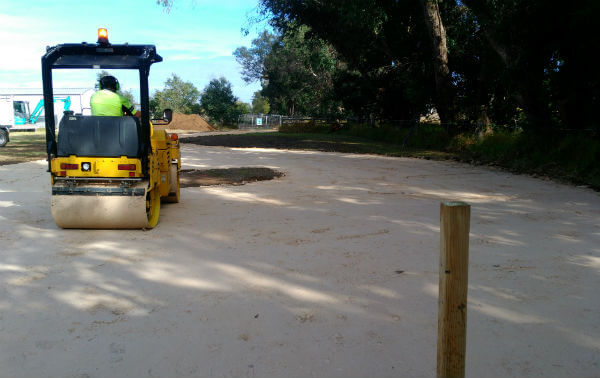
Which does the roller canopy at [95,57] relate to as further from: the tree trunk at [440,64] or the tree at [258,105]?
the tree at [258,105]

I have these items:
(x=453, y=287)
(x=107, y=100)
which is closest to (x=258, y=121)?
(x=107, y=100)

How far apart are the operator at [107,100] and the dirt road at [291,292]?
1.68 m

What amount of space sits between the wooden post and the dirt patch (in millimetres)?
9614

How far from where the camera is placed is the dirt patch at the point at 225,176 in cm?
1232

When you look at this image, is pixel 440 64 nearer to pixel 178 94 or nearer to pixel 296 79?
pixel 296 79

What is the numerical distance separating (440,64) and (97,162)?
17479mm

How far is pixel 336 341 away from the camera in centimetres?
394

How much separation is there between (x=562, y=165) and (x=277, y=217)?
9.01m

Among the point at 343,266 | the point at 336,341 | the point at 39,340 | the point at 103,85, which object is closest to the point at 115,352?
the point at 39,340

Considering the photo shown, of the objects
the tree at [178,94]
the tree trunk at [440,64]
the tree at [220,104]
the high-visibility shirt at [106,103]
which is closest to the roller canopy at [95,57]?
the high-visibility shirt at [106,103]

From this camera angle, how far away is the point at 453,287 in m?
2.66

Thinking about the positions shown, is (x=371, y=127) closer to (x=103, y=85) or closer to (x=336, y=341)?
(x=103, y=85)

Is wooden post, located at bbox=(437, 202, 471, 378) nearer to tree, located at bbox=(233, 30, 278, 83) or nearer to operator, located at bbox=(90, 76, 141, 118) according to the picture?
operator, located at bbox=(90, 76, 141, 118)

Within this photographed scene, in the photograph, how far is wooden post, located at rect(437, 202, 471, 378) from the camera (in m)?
2.58
